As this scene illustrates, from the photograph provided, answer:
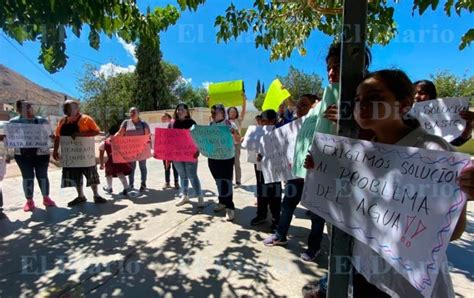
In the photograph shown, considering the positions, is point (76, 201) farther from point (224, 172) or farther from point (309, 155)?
point (309, 155)

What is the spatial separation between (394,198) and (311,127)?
4.23 feet

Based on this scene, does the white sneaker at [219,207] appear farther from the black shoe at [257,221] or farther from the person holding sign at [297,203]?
the person holding sign at [297,203]

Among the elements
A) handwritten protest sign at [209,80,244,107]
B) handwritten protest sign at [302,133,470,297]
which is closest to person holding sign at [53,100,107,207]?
handwritten protest sign at [209,80,244,107]

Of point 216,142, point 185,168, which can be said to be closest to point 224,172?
point 216,142

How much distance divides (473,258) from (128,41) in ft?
15.3

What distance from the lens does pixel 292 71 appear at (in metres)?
34.8

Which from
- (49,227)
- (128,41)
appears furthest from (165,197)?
(128,41)

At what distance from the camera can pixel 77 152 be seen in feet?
16.9

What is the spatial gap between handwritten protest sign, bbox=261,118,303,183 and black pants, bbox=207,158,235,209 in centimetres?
80

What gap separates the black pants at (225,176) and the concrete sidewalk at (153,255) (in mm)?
292

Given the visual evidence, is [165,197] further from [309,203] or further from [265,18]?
[309,203]

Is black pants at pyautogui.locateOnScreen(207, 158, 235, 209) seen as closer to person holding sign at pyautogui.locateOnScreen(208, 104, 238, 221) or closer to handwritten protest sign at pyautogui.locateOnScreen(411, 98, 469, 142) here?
person holding sign at pyautogui.locateOnScreen(208, 104, 238, 221)

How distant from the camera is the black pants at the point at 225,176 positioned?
14.9 feet

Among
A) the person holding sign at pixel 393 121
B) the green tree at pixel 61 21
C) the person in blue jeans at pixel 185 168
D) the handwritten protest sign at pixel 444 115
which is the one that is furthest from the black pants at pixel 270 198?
the person holding sign at pixel 393 121
